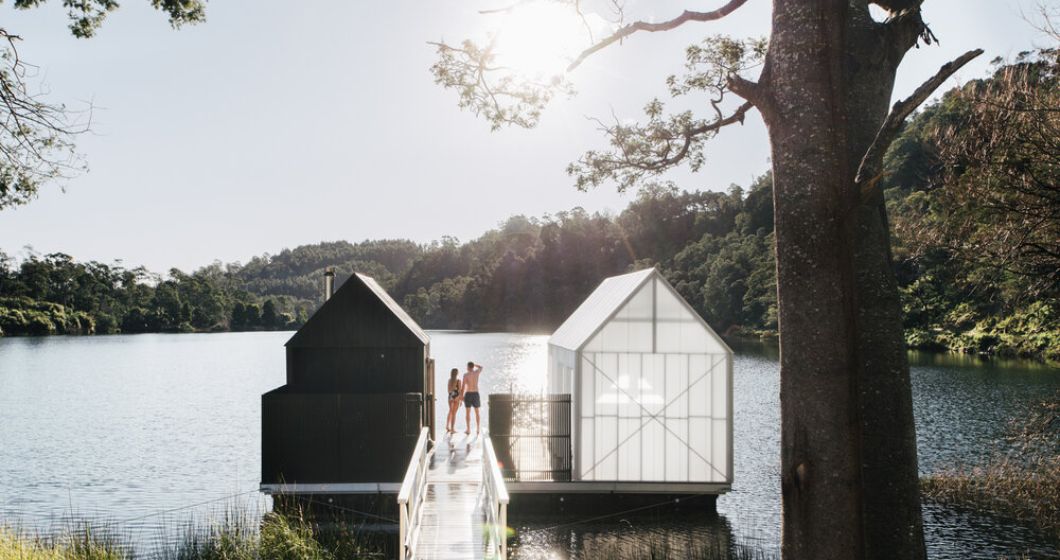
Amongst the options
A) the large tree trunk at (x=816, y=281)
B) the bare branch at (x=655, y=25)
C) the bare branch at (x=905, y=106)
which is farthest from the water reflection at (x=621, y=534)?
the bare branch at (x=905, y=106)

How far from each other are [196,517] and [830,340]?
52.2 feet

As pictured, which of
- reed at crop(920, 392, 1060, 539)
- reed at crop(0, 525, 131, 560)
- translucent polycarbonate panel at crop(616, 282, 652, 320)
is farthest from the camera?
translucent polycarbonate panel at crop(616, 282, 652, 320)

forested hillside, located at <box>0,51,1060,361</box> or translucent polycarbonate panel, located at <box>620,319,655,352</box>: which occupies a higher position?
forested hillside, located at <box>0,51,1060,361</box>

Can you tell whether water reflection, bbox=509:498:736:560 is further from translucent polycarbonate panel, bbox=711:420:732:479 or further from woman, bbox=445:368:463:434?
woman, bbox=445:368:463:434

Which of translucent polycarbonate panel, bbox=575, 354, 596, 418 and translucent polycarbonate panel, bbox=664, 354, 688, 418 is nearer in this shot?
translucent polycarbonate panel, bbox=575, 354, 596, 418

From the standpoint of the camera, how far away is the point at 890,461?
23.5 feet

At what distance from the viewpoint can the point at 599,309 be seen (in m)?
18.5

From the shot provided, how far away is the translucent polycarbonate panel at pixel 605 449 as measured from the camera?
656 inches

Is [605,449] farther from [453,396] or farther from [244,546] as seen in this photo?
[244,546]

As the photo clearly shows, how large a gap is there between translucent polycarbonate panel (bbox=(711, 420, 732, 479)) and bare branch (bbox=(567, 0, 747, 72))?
10377 millimetres

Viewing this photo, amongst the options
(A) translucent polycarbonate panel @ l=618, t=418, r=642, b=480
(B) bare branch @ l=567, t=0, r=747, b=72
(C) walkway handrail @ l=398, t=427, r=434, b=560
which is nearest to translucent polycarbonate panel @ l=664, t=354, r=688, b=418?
(A) translucent polycarbonate panel @ l=618, t=418, r=642, b=480

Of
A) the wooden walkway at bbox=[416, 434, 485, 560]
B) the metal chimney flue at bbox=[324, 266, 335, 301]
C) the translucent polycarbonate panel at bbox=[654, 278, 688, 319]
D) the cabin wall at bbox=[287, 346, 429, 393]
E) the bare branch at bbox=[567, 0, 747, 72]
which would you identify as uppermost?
the bare branch at bbox=[567, 0, 747, 72]

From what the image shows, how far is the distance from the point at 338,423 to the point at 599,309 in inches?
239

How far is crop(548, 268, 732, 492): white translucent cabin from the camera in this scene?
1666 centimetres
